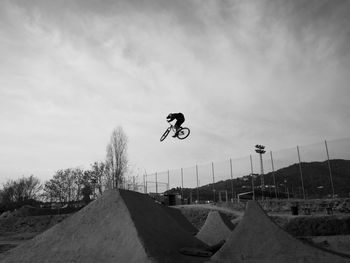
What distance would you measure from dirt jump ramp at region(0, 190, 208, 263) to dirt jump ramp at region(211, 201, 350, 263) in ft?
2.72

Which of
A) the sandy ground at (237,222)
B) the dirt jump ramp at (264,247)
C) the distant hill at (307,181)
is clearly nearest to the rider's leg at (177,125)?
the sandy ground at (237,222)

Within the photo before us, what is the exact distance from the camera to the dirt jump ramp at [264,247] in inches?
285

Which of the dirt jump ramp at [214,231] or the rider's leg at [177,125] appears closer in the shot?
the rider's leg at [177,125]

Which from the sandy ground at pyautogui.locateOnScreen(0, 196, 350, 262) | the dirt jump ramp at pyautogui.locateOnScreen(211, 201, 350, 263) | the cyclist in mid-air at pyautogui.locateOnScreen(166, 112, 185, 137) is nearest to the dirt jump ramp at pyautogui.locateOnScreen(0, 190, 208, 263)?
the sandy ground at pyautogui.locateOnScreen(0, 196, 350, 262)

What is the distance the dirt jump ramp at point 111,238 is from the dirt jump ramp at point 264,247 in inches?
32.6

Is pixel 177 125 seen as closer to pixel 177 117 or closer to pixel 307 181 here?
pixel 177 117

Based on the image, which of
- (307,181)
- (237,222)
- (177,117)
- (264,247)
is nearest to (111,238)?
(264,247)

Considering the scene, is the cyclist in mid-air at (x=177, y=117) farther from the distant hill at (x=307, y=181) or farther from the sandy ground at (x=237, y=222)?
the distant hill at (x=307, y=181)

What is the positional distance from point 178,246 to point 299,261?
2.96 metres

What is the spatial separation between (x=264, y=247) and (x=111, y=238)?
12.2 ft

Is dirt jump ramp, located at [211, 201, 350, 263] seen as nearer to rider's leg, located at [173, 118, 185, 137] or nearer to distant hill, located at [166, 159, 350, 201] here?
rider's leg, located at [173, 118, 185, 137]

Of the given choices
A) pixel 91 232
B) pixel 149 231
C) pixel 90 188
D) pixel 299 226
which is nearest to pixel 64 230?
pixel 91 232

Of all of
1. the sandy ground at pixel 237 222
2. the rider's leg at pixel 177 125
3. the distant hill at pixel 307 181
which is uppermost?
the rider's leg at pixel 177 125

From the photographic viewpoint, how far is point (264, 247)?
25.5 ft
